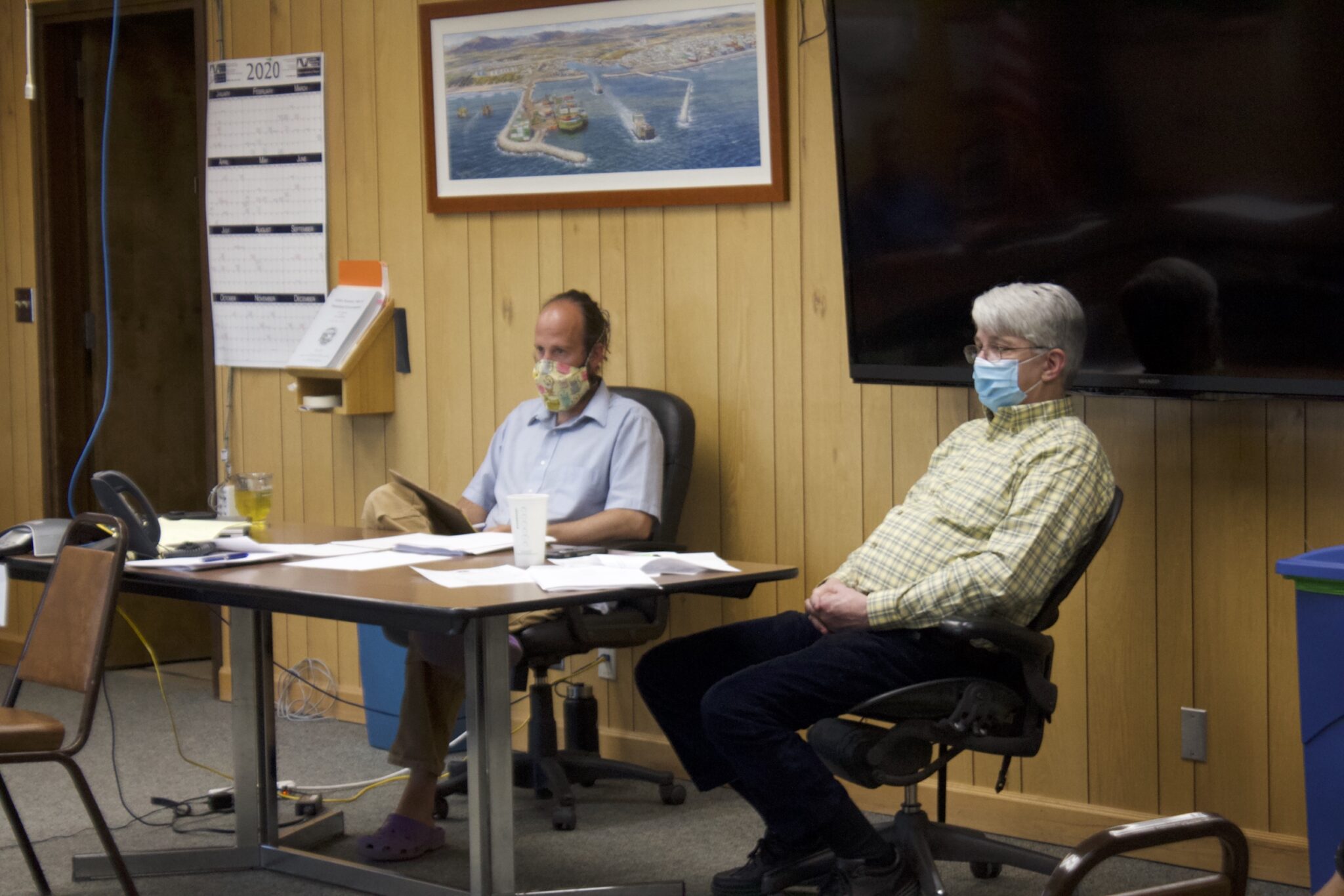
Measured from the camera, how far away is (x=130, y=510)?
2666mm

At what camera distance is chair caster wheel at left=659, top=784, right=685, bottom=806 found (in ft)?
11.0

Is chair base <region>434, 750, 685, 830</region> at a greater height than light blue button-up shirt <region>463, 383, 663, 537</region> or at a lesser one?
lesser

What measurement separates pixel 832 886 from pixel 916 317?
Result: 3.71ft

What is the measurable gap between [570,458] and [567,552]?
0.71 metres

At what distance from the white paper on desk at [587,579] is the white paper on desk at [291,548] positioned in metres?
0.43

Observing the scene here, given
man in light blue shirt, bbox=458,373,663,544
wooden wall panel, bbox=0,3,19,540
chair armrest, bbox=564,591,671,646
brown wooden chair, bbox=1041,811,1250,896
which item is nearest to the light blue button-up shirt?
man in light blue shirt, bbox=458,373,663,544

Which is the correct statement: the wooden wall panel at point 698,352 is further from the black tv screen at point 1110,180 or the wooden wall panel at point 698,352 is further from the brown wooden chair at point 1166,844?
the brown wooden chair at point 1166,844

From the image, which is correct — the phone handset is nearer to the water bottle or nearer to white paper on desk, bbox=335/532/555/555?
white paper on desk, bbox=335/532/555/555

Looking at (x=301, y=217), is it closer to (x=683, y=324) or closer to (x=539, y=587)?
(x=683, y=324)

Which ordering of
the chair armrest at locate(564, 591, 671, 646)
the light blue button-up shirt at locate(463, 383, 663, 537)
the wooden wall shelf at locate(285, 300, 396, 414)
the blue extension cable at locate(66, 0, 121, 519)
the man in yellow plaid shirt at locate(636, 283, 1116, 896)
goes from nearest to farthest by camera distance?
1. the man in yellow plaid shirt at locate(636, 283, 1116, 896)
2. the chair armrest at locate(564, 591, 671, 646)
3. the light blue button-up shirt at locate(463, 383, 663, 537)
4. the wooden wall shelf at locate(285, 300, 396, 414)
5. the blue extension cable at locate(66, 0, 121, 519)

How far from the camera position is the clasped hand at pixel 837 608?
2547 millimetres

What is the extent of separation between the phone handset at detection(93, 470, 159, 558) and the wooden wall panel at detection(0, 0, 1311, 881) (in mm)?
1278

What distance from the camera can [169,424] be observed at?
511 cm

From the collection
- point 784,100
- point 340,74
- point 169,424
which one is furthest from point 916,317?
point 169,424
